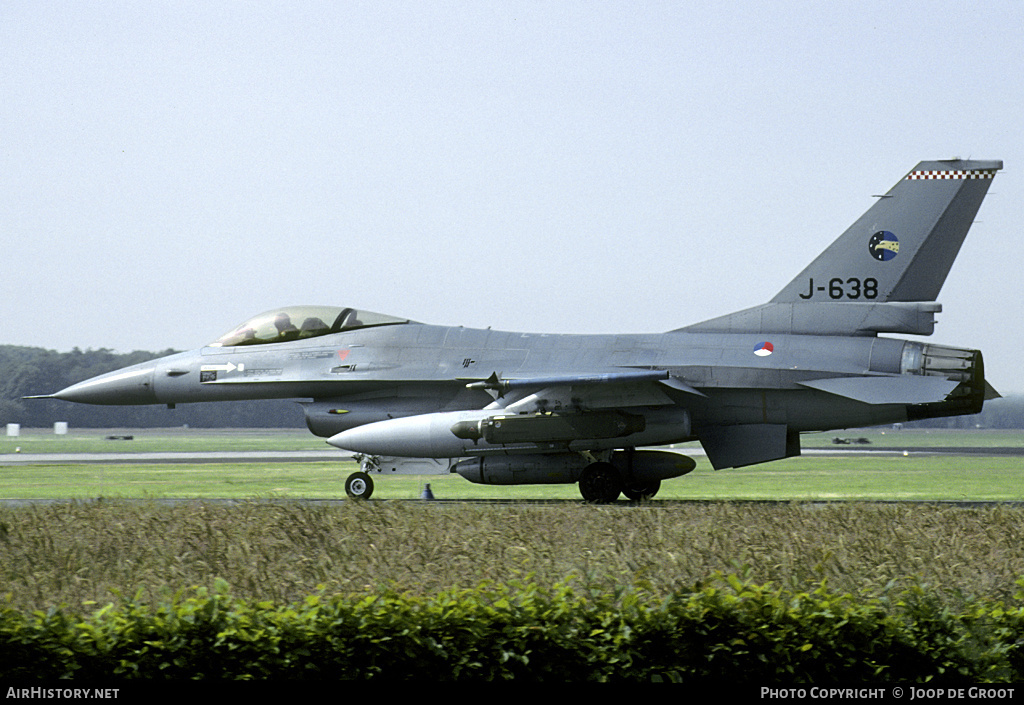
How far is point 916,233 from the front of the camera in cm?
1608

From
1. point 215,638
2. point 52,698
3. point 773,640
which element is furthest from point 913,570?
point 52,698

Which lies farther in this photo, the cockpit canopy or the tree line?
the tree line

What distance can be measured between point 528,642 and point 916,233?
13.3 m

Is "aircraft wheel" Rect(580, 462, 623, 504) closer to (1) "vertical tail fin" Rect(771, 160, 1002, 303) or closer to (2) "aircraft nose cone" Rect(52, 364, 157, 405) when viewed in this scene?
(1) "vertical tail fin" Rect(771, 160, 1002, 303)

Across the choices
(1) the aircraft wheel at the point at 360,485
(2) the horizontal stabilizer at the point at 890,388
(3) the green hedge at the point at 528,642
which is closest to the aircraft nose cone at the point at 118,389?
(1) the aircraft wheel at the point at 360,485

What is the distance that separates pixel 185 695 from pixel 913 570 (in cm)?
660

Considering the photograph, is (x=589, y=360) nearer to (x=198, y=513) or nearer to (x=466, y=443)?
(x=466, y=443)

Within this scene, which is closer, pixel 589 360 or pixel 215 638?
pixel 215 638

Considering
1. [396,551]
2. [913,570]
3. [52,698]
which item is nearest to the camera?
[52,698]

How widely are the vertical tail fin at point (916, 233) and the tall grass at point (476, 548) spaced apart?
14.5 feet

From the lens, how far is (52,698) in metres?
4.62

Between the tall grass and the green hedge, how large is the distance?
1.13 metres

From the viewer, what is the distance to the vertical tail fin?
1605 centimetres

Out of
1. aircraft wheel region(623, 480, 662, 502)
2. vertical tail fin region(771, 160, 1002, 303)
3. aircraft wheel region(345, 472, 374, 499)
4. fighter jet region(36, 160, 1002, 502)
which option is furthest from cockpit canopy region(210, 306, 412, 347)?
vertical tail fin region(771, 160, 1002, 303)
